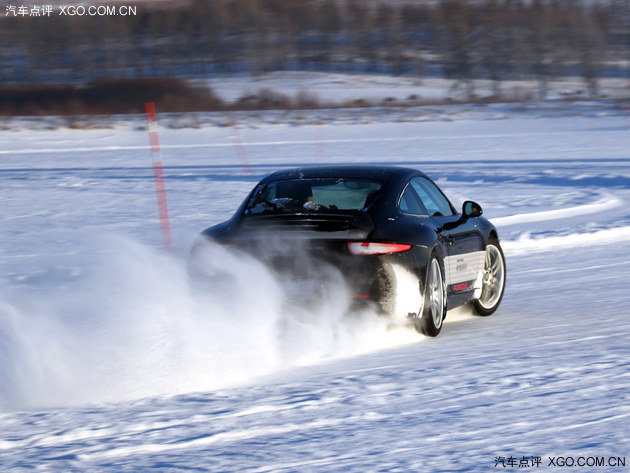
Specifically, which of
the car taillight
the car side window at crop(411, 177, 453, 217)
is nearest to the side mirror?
the car side window at crop(411, 177, 453, 217)

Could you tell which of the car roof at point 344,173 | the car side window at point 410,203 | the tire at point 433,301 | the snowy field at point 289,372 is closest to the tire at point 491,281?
the snowy field at point 289,372

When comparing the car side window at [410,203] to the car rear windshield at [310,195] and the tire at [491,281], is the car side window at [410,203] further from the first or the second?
the tire at [491,281]

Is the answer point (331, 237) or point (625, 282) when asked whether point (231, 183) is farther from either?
point (331, 237)

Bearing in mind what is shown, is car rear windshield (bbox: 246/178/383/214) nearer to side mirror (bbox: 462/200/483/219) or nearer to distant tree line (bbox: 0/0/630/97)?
side mirror (bbox: 462/200/483/219)

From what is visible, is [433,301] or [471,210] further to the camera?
[471,210]

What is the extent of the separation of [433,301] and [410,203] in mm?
744

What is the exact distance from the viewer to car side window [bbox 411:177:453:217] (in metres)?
8.06

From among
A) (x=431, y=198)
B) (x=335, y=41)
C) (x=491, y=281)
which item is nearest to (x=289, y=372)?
(x=431, y=198)

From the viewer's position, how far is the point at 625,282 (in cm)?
1016

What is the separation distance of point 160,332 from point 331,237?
1.27 metres

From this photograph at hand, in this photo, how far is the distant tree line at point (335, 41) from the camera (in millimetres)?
102312

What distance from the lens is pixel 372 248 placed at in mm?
6754

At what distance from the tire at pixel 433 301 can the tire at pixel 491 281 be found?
1.14 m

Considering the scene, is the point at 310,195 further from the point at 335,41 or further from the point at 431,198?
the point at 335,41
